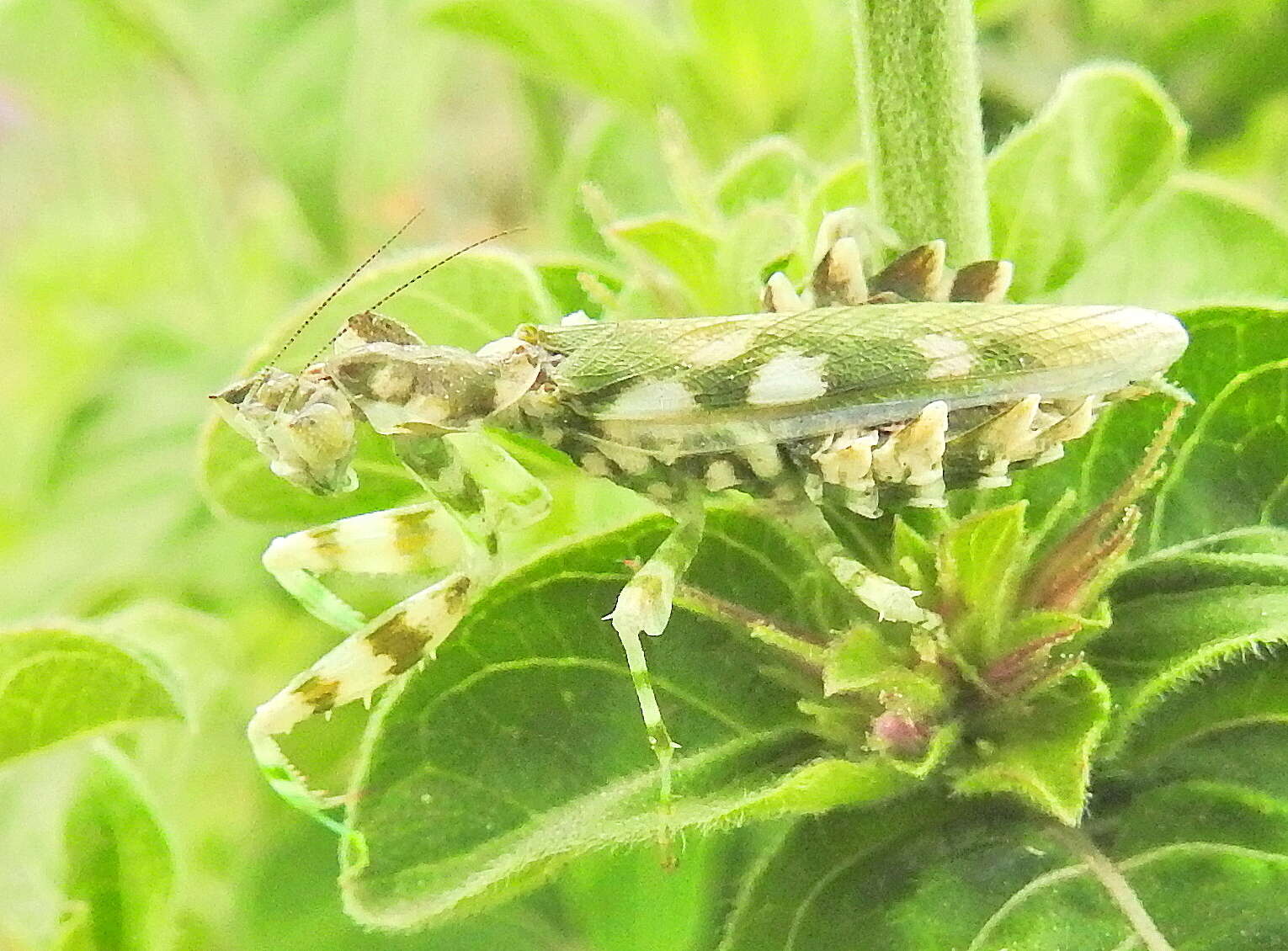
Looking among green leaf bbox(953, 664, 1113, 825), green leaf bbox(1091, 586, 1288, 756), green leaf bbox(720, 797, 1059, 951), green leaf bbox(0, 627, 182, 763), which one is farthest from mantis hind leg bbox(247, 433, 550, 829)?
green leaf bbox(1091, 586, 1288, 756)

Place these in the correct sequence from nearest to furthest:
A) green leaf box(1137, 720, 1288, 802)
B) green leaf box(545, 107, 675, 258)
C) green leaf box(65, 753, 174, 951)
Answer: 1. green leaf box(1137, 720, 1288, 802)
2. green leaf box(65, 753, 174, 951)
3. green leaf box(545, 107, 675, 258)

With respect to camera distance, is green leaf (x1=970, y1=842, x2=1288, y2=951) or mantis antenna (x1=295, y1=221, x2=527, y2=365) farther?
mantis antenna (x1=295, y1=221, x2=527, y2=365)

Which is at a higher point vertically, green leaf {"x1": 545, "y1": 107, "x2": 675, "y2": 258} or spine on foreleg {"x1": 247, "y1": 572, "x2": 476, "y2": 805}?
green leaf {"x1": 545, "y1": 107, "x2": 675, "y2": 258}

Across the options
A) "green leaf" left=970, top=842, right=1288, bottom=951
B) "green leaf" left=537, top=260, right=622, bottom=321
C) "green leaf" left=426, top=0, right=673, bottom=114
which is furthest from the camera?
"green leaf" left=426, top=0, right=673, bottom=114

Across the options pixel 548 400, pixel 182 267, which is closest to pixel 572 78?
pixel 548 400

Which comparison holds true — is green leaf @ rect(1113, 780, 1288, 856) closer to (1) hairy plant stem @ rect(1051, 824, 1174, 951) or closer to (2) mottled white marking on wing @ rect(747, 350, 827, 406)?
(1) hairy plant stem @ rect(1051, 824, 1174, 951)

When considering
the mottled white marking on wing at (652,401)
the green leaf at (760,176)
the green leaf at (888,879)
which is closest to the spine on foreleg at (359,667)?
the mottled white marking on wing at (652,401)
